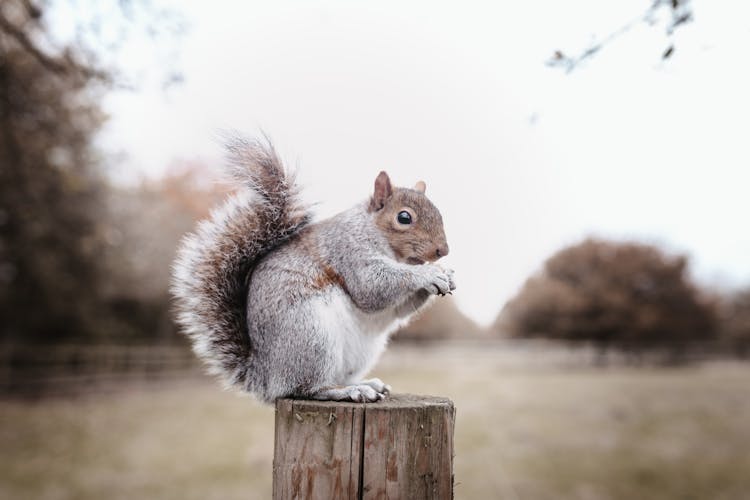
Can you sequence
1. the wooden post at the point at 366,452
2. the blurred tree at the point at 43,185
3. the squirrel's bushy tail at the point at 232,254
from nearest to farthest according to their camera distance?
the wooden post at the point at 366,452 < the squirrel's bushy tail at the point at 232,254 < the blurred tree at the point at 43,185

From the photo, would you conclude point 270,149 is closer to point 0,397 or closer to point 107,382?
point 0,397

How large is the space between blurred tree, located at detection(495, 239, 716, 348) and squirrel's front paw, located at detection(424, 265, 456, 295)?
10.5 meters

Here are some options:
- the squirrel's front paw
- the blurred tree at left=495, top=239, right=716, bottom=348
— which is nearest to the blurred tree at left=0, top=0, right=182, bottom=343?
the squirrel's front paw

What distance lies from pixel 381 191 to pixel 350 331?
459 mm

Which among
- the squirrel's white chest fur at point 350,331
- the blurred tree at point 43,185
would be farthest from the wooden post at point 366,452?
the blurred tree at point 43,185

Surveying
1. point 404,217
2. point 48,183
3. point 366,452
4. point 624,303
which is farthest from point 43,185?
point 624,303

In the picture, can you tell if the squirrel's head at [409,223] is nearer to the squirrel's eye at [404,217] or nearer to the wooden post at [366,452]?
the squirrel's eye at [404,217]

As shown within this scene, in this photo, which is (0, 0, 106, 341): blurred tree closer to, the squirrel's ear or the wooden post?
the squirrel's ear

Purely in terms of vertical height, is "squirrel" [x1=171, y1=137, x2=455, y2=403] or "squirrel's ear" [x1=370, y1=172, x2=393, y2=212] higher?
"squirrel's ear" [x1=370, y1=172, x2=393, y2=212]

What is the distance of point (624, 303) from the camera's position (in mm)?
19531

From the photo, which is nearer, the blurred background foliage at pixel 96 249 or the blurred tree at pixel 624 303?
the blurred background foliage at pixel 96 249

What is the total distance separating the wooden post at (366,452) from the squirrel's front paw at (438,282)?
13.0 inches

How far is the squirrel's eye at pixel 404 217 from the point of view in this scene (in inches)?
76.2

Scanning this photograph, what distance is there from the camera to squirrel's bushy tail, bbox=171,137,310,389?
190 cm
